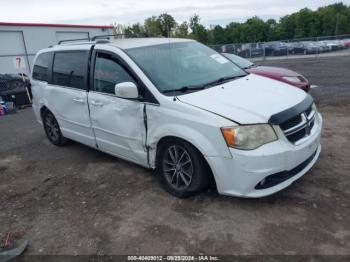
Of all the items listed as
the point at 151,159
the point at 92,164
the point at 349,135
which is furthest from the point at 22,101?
the point at 349,135

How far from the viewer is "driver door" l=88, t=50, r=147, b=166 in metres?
4.26

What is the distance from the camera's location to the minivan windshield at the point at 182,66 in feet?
13.4

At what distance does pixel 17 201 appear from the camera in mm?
4398

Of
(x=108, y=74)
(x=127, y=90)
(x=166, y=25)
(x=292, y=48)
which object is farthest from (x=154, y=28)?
(x=127, y=90)

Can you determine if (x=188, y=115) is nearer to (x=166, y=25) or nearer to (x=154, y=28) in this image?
(x=166, y=25)

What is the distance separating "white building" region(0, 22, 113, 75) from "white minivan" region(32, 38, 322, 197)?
13.3m

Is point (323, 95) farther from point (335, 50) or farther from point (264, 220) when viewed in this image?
point (335, 50)

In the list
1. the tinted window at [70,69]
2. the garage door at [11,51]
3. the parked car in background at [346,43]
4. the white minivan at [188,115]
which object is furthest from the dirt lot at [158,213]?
the parked car in background at [346,43]

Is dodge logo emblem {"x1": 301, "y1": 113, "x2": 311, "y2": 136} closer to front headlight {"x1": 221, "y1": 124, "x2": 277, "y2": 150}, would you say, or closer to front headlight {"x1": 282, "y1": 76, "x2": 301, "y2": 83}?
front headlight {"x1": 221, "y1": 124, "x2": 277, "y2": 150}

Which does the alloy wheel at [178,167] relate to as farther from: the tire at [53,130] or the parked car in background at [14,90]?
the parked car in background at [14,90]

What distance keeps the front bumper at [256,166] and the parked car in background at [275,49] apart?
26.4 meters

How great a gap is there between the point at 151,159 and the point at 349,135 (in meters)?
3.46

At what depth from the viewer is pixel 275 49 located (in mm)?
28469

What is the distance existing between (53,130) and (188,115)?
368cm
